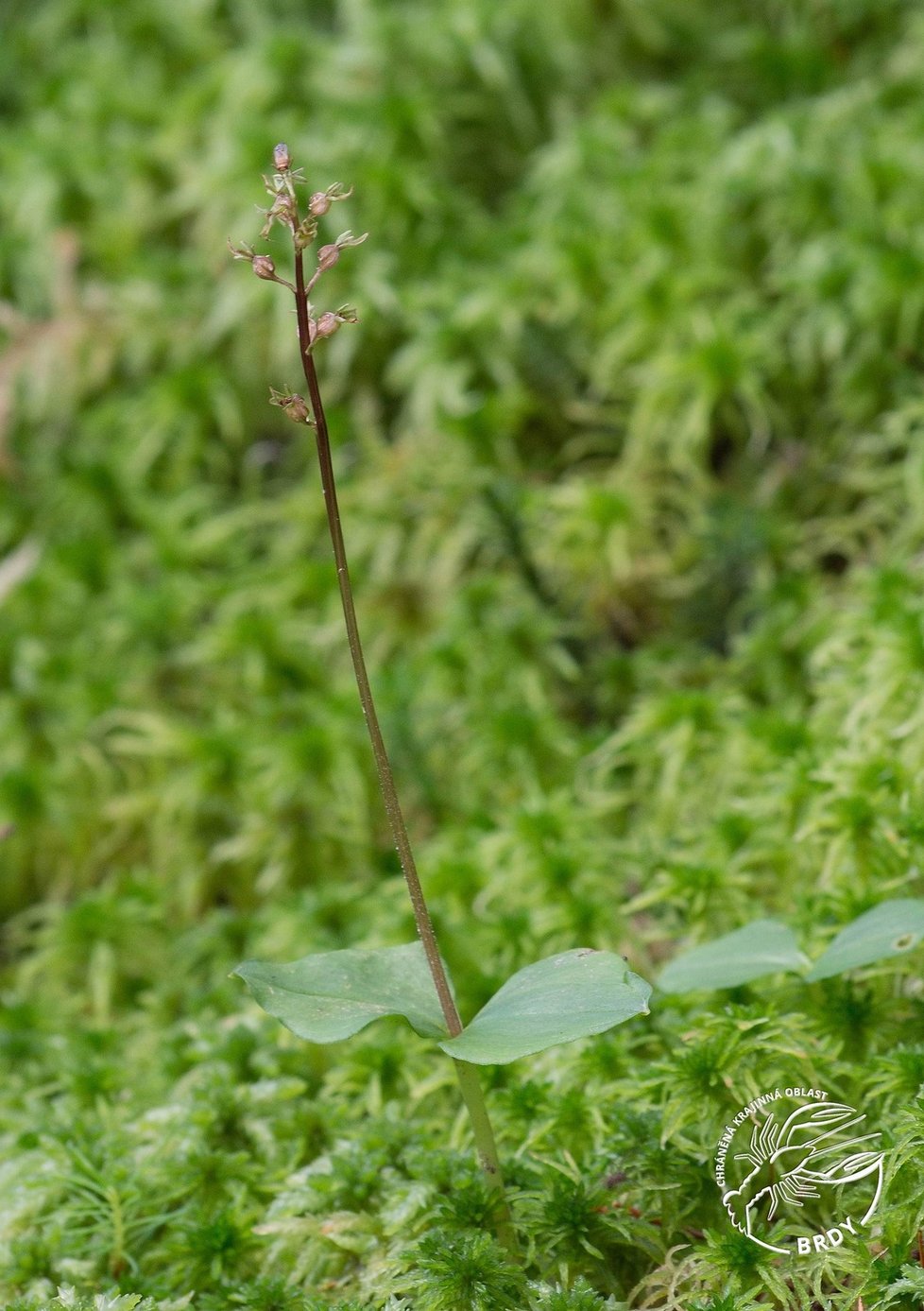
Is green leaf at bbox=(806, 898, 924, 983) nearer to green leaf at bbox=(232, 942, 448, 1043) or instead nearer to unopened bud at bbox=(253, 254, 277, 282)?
green leaf at bbox=(232, 942, 448, 1043)

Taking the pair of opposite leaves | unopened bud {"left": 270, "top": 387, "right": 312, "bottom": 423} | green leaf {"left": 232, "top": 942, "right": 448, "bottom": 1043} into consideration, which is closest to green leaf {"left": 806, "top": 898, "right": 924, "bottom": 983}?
the pair of opposite leaves

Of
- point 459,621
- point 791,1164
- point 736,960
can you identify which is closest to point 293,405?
point 736,960

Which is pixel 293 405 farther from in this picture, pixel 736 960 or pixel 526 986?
pixel 736 960

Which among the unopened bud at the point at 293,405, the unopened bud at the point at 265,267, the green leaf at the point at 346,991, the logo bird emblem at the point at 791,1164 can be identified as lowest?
the logo bird emblem at the point at 791,1164

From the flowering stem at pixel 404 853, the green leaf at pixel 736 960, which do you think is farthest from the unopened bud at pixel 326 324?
the green leaf at pixel 736 960

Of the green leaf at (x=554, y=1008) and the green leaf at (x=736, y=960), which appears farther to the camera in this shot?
the green leaf at (x=736, y=960)

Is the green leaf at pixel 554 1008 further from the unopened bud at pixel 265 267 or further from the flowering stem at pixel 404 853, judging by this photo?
the unopened bud at pixel 265 267
